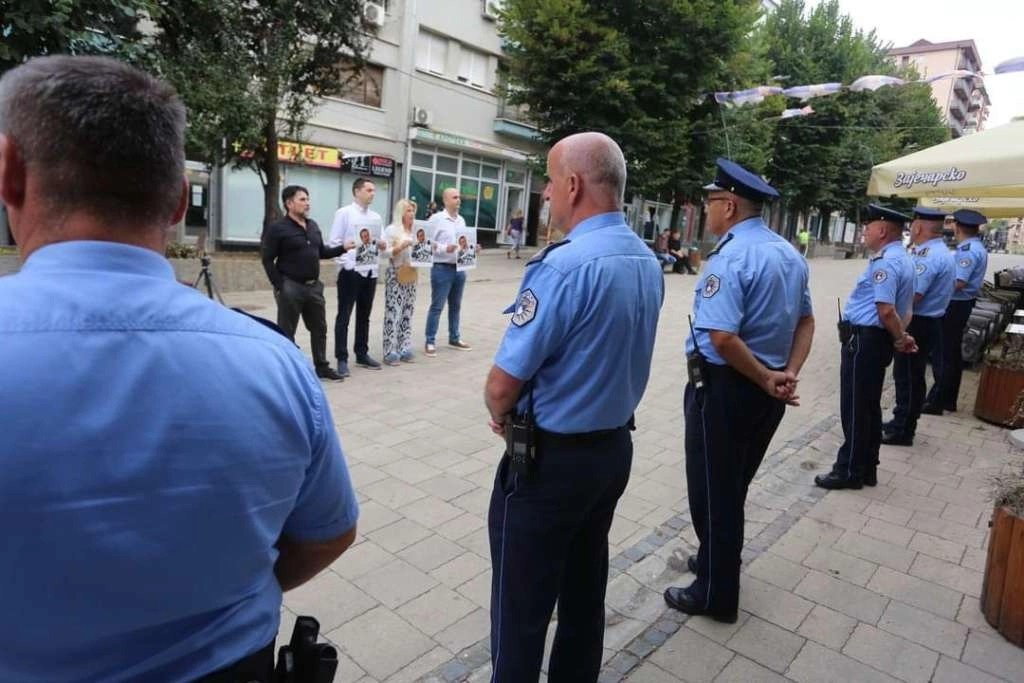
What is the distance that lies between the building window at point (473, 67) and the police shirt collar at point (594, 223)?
22959mm

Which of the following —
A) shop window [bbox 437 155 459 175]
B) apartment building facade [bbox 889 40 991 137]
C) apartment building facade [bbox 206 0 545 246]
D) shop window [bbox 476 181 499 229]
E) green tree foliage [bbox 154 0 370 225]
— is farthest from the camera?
apartment building facade [bbox 889 40 991 137]

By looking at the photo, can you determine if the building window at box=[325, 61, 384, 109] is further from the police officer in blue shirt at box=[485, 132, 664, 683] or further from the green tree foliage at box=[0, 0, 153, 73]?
the police officer in blue shirt at box=[485, 132, 664, 683]

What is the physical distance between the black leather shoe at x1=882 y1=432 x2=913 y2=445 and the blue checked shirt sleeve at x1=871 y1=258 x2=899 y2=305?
2003mm

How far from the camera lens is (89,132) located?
95cm

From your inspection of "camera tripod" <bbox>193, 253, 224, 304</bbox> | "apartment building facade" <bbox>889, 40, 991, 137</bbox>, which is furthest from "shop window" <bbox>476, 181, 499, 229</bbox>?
"apartment building facade" <bbox>889, 40, 991, 137</bbox>

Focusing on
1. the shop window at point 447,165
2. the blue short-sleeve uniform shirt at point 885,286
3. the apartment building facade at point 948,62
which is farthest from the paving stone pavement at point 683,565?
the apartment building facade at point 948,62

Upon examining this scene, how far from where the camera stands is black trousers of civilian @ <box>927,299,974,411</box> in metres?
7.04

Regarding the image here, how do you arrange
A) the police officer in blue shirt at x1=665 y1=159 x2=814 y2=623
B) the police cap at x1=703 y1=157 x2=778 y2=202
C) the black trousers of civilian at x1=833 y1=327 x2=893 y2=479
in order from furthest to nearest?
the black trousers of civilian at x1=833 y1=327 x2=893 y2=479
the police cap at x1=703 y1=157 x2=778 y2=202
the police officer in blue shirt at x1=665 y1=159 x2=814 y2=623

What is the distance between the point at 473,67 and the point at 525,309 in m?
23.8

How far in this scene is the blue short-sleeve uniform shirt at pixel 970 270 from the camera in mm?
7180

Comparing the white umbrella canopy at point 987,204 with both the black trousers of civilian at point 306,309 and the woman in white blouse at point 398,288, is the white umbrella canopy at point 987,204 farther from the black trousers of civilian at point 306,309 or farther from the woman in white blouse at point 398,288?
the black trousers of civilian at point 306,309

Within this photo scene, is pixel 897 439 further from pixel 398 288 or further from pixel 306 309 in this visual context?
pixel 306 309

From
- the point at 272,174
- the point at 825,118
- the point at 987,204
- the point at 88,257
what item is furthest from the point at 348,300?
the point at 825,118

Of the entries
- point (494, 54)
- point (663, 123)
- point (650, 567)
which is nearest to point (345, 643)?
point (650, 567)
